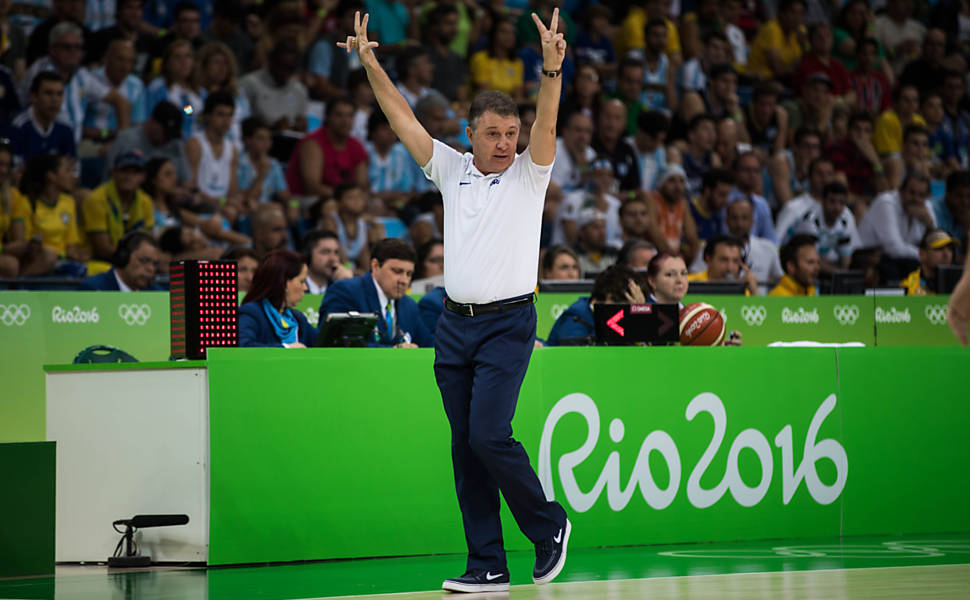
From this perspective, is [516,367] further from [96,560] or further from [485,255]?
[96,560]

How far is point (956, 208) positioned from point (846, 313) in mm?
5320

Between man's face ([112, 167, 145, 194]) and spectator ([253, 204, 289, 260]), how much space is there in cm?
113

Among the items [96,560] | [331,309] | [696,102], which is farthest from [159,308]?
[696,102]

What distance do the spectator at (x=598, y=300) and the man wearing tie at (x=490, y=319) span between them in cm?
326

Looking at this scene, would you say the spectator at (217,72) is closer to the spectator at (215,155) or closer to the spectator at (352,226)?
the spectator at (215,155)

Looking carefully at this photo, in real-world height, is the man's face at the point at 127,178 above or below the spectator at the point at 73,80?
below

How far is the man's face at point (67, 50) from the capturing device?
1238cm

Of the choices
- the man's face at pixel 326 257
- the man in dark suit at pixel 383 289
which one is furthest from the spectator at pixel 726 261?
the man in dark suit at pixel 383 289

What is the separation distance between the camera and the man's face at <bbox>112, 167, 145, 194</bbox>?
11438 millimetres

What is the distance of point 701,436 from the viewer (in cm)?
800

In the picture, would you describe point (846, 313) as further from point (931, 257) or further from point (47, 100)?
point (47, 100)

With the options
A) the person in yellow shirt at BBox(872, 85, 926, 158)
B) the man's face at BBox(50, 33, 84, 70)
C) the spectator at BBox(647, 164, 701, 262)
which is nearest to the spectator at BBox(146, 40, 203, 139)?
the man's face at BBox(50, 33, 84, 70)

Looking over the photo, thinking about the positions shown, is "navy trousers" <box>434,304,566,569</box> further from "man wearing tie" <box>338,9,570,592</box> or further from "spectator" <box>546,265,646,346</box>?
"spectator" <box>546,265,646,346</box>

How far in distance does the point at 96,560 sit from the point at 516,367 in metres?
3.03
